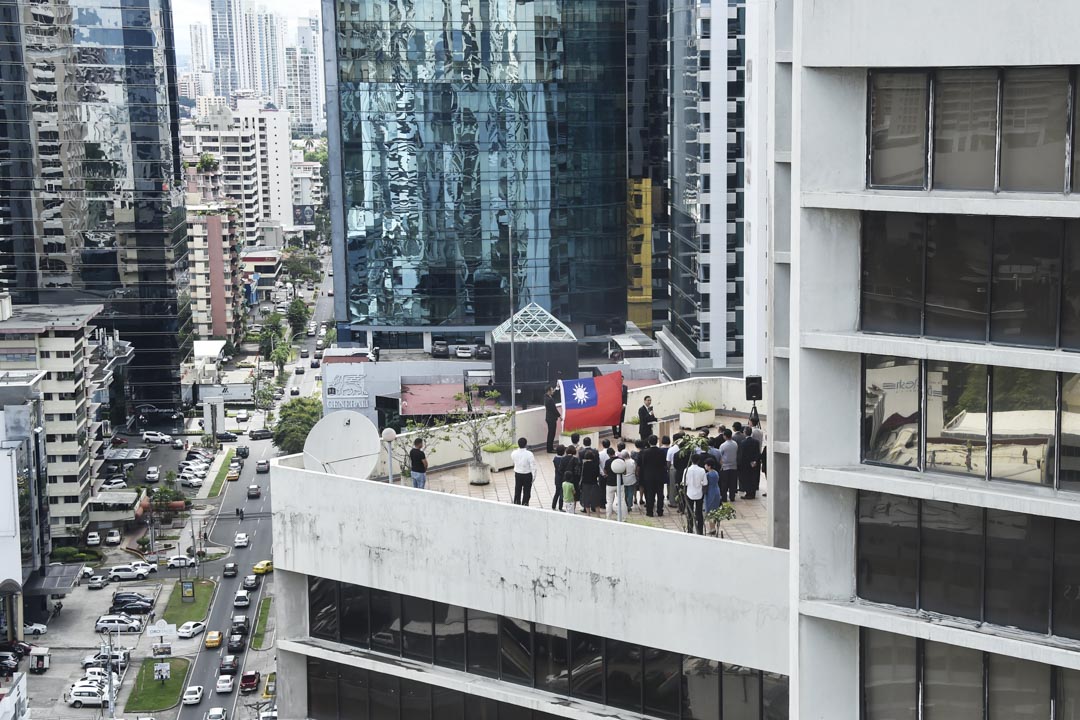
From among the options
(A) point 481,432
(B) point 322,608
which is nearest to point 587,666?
(B) point 322,608

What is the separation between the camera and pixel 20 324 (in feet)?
362

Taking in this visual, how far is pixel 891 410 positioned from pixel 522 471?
11.3 metres

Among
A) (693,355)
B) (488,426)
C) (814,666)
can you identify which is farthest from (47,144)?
(814,666)

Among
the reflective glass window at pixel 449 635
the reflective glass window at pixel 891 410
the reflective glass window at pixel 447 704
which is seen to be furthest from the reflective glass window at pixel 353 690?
the reflective glass window at pixel 891 410

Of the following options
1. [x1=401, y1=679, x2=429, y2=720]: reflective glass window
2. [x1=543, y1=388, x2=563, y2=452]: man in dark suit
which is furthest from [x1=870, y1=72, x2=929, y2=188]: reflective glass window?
[x1=543, y1=388, x2=563, y2=452]: man in dark suit

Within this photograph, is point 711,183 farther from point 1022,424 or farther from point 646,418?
point 1022,424

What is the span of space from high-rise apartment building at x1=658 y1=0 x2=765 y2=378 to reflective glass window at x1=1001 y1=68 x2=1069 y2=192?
255ft

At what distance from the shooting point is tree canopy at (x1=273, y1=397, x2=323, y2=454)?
13150cm

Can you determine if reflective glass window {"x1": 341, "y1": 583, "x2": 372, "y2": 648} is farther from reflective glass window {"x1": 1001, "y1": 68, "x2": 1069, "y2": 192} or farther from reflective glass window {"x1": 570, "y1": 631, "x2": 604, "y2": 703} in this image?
reflective glass window {"x1": 1001, "y1": 68, "x2": 1069, "y2": 192}

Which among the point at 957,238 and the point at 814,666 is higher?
the point at 957,238

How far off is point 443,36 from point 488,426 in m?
93.4

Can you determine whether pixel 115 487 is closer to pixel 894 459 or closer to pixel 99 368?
pixel 99 368

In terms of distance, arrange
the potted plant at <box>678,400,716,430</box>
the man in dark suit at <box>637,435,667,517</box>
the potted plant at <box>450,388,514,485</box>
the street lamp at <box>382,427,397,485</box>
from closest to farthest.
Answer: the man in dark suit at <box>637,435,667,517</box>, the street lamp at <box>382,427,397,485</box>, the potted plant at <box>450,388,514,485</box>, the potted plant at <box>678,400,716,430</box>

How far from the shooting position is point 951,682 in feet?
67.3
